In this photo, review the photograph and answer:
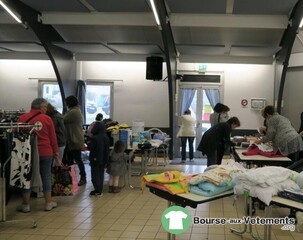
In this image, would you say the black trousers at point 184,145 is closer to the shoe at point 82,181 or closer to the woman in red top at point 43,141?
the shoe at point 82,181

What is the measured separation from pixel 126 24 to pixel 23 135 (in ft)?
14.9

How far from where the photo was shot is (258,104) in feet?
32.4

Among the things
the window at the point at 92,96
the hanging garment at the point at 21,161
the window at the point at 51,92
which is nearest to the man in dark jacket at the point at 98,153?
the hanging garment at the point at 21,161

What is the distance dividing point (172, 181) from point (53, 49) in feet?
21.8

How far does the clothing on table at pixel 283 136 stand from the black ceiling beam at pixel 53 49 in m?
5.11

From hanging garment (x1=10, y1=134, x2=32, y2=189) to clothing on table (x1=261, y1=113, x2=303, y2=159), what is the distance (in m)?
3.33

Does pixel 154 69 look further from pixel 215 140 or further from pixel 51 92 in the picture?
pixel 215 140

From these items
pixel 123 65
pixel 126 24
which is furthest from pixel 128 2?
pixel 123 65

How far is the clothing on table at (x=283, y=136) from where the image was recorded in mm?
5086

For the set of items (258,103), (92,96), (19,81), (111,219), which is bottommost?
(111,219)

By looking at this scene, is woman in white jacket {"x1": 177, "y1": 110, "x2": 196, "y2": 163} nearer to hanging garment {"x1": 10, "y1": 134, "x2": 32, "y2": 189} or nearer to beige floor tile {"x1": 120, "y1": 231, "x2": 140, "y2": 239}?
beige floor tile {"x1": 120, "y1": 231, "x2": 140, "y2": 239}

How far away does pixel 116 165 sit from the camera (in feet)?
18.6

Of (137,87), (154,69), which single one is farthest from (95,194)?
(137,87)

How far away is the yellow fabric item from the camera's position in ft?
9.54
